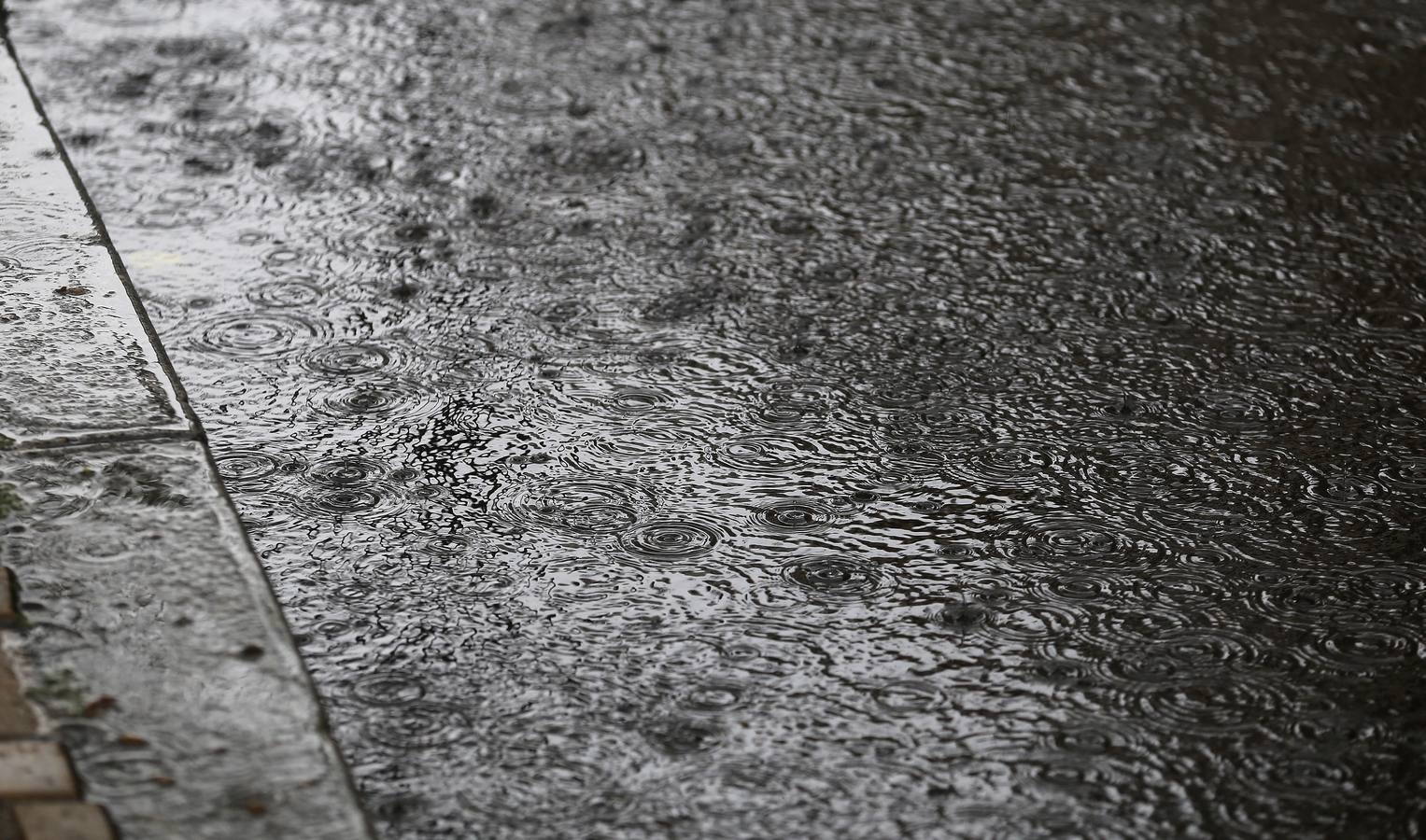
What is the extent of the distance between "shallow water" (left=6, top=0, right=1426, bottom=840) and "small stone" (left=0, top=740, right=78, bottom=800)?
0.35m

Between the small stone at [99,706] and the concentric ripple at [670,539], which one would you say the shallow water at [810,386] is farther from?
the small stone at [99,706]

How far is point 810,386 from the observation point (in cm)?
276

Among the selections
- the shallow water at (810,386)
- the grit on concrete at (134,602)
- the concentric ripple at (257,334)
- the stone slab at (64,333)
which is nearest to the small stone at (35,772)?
the grit on concrete at (134,602)

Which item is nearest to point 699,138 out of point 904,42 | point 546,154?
point 546,154

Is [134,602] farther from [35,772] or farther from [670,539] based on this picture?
[670,539]

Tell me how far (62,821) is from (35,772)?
9 centimetres

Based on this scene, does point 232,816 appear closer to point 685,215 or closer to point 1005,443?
point 1005,443

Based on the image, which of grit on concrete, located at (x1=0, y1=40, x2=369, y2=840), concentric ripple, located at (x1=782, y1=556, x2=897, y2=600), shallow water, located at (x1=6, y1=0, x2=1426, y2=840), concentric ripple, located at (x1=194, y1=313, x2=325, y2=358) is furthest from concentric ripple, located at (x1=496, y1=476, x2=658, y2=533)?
concentric ripple, located at (x1=194, y1=313, x2=325, y2=358)

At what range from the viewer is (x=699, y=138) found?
3701mm

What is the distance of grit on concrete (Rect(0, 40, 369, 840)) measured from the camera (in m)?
1.70

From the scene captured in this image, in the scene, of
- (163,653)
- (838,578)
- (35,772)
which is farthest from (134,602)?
(838,578)

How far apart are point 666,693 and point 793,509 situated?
0.49m

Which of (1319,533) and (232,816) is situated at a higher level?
(1319,533)

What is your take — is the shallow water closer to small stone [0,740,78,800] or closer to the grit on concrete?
the grit on concrete
